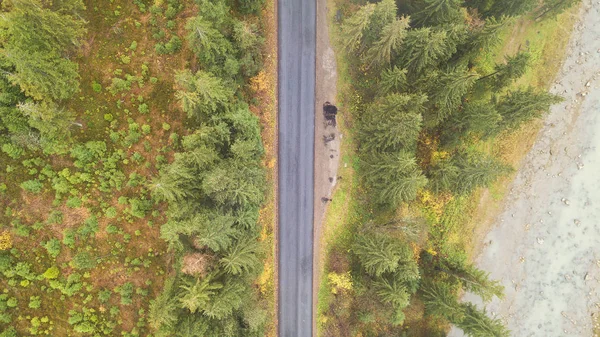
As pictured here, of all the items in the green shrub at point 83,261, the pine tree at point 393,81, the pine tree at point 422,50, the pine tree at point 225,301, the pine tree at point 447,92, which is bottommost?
the pine tree at point 225,301

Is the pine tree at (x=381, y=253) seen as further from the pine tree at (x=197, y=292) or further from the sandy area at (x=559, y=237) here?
the sandy area at (x=559, y=237)

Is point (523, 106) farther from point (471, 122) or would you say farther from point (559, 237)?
point (559, 237)

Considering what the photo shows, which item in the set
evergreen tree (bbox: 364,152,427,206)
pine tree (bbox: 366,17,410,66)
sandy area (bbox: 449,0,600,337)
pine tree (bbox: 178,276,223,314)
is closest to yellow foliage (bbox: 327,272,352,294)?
evergreen tree (bbox: 364,152,427,206)

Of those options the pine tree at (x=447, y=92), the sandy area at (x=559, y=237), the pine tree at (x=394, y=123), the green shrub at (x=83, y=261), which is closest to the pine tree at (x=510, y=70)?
the pine tree at (x=447, y=92)

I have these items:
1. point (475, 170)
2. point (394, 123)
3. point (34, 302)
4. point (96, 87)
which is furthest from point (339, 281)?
point (96, 87)

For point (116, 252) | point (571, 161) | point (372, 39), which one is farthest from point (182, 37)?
point (571, 161)

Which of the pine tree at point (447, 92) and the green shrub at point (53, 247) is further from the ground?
the pine tree at point (447, 92)

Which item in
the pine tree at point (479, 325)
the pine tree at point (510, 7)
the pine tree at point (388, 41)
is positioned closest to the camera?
the pine tree at point (388, 41)
